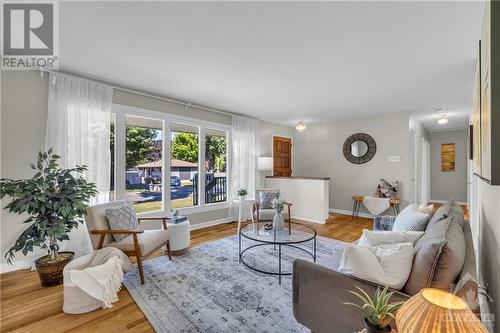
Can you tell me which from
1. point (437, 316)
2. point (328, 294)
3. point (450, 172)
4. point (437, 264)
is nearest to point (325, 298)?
point (328, 294)

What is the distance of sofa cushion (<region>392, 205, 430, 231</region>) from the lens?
1.94 metres

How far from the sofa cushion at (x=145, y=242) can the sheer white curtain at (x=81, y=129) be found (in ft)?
2.95

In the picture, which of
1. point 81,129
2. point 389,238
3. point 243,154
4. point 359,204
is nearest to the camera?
point 389,238

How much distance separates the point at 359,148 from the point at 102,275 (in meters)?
5.52

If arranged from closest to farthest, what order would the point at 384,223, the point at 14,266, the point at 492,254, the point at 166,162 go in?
the point at 492,254, the point at 14,266, the point at 384,223, the point at 166,162

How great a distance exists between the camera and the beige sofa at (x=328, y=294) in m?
1.24

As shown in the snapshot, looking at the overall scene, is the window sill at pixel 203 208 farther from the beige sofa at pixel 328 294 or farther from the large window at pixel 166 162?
the beige sofa at pixel 328 294

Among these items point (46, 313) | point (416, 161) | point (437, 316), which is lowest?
point (46, 313)

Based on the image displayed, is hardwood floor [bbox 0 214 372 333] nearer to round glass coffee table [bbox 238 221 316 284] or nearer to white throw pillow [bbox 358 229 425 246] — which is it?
round glass coffee table [bbox 238 221 316 284]

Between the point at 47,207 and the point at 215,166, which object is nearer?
the point at 47,207

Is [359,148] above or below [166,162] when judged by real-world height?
above

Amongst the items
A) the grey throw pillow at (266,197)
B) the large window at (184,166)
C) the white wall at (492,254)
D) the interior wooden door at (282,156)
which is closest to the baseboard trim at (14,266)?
the large window at (184,166)

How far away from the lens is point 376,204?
15.7 ft

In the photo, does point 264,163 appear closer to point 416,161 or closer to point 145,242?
point 145,242
